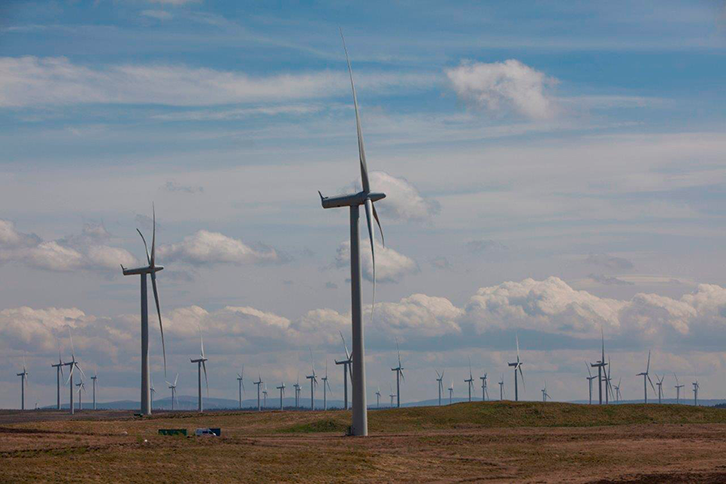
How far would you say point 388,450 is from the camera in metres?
79.5

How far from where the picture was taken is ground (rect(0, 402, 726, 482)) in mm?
62969

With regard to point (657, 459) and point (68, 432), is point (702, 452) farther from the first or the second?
point (68, 432)

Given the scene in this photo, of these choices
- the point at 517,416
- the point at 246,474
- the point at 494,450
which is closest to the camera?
the point at 246,474

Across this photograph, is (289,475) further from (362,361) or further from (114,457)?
(362,361)

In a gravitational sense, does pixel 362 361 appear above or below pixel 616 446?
above

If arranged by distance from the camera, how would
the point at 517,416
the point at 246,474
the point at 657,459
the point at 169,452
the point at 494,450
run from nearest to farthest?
the point at 246,474 < the point at 169,452 < the point at 657,459 < the point at 494,450 < the point at 517,416

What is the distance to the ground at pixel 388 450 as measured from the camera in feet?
207

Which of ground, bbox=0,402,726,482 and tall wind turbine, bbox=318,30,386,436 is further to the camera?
tall wind turbine, bbox=318,30,386,436

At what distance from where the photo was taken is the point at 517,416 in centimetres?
12144

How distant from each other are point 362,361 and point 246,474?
28.3 metres

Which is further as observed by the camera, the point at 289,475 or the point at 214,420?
the point at 214,420

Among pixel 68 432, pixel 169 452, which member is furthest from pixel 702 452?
pixel 68 432

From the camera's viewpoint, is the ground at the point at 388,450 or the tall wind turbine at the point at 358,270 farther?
the tall wind turbine at the point at 358,270

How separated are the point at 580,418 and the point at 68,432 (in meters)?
59.9
